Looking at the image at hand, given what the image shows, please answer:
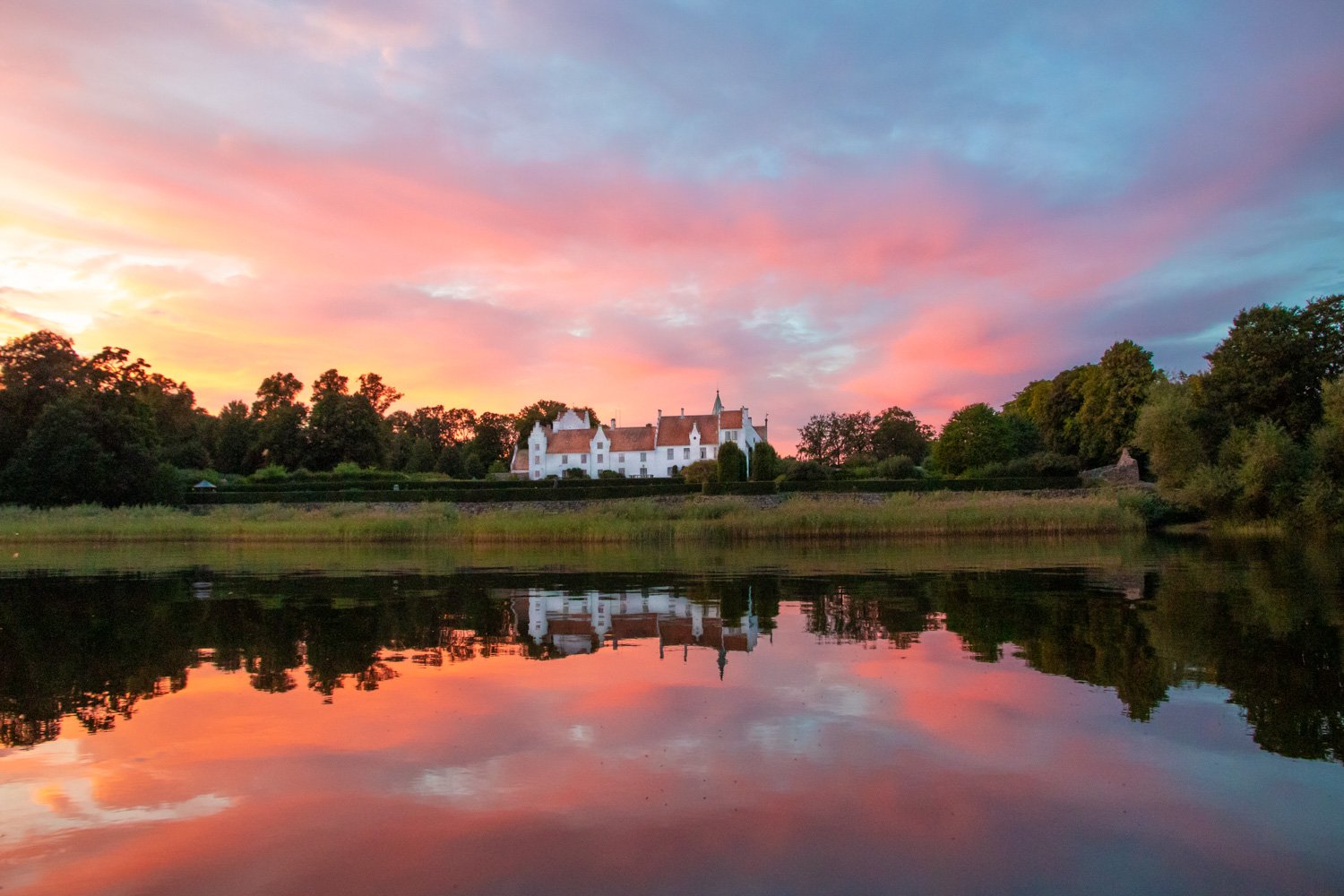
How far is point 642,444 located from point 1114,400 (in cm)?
4736

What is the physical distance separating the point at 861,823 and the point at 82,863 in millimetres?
4830

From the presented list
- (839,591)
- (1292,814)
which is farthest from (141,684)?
(839,591)

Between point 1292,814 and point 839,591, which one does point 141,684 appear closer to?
point 1292,814

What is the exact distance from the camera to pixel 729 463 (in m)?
57.6

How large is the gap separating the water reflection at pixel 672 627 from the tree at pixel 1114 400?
43824 millimetres

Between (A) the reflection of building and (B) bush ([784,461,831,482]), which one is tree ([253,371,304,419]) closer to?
(B) bush ([784,461,831,482])

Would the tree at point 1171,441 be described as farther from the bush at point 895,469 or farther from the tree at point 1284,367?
the bush at point 895,469

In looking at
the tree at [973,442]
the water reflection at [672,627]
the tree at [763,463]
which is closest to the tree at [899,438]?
the tree at [973,442]

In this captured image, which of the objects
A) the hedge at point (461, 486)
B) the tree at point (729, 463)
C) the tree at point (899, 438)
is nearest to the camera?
the hedge at point (461, 486)

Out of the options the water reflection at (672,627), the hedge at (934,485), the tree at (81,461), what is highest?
the tree at (81,461)

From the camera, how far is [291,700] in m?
9.28

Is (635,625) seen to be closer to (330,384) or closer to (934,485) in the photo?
(934,485)

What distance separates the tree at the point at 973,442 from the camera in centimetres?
6881

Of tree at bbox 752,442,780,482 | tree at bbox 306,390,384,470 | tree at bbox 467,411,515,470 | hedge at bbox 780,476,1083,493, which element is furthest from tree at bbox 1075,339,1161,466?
tree at bbox 467,411,515,470
